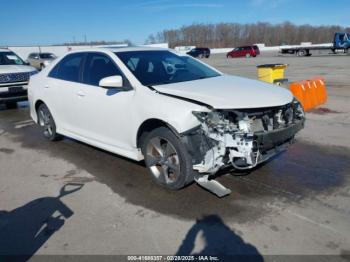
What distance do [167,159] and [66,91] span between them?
2470 mm

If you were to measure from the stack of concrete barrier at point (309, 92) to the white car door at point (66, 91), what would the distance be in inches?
225

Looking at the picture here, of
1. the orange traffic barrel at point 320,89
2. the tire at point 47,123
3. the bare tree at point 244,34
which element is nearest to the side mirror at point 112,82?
the tire at point 47,123

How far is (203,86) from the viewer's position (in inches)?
167

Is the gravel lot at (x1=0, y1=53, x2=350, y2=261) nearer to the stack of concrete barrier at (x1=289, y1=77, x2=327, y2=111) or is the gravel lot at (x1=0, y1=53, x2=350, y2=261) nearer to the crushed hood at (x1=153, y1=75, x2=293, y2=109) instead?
the crushed hood at (x1=153, y1=75, x2=293, y2=109)

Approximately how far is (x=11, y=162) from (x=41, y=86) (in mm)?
1596

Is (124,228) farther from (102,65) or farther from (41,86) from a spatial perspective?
(41,86)

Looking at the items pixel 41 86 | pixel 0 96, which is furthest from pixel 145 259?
pixel 0 96

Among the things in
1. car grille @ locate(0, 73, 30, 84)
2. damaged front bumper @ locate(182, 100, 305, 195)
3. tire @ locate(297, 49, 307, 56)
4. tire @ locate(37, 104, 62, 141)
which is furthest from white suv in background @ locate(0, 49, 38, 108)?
tire @ locate(297, 49, 307, 56)

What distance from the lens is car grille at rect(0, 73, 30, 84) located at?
10.0 m

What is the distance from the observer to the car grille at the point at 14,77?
10.0 meters

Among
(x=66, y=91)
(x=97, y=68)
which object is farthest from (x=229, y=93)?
(x=66, y=91)

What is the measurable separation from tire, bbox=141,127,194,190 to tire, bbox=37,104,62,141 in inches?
110

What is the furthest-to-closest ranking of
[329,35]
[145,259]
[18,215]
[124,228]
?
[329,35]
[18,215]
[124,228]
[145,259]

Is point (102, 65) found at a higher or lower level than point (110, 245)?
higher
